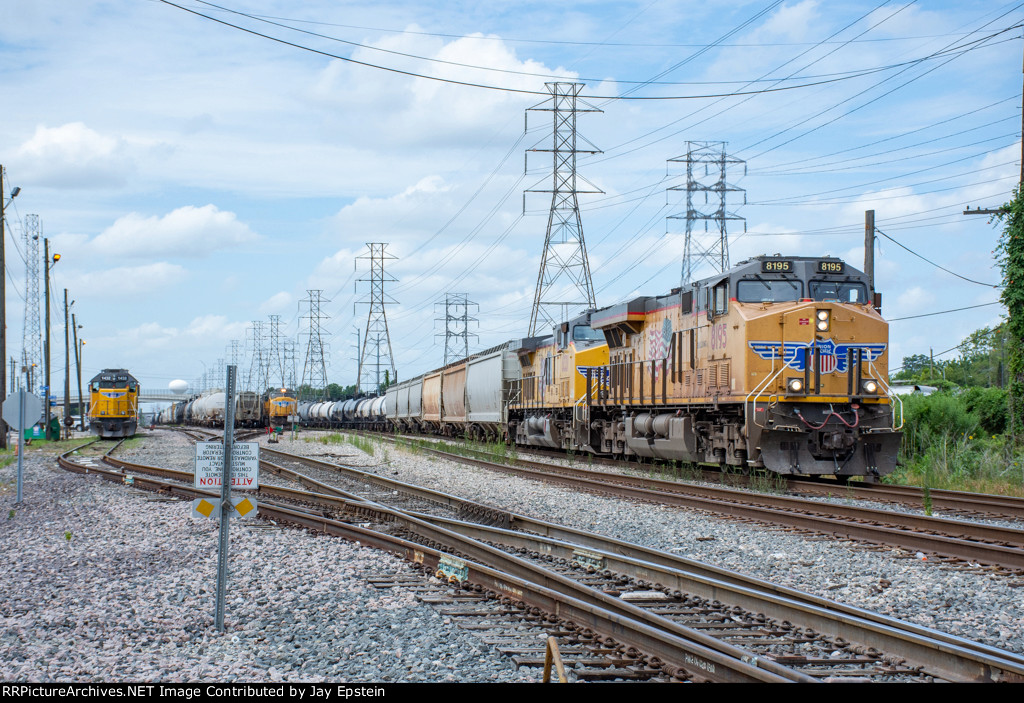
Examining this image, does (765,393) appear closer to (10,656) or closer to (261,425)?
(10,656)

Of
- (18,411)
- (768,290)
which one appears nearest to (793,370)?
(768,290)

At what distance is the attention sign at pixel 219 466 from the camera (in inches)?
283

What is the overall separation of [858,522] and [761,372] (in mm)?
4364

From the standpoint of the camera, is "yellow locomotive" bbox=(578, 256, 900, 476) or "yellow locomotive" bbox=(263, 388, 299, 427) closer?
→ "yellow locomotive" bbox=(578, 256, 900, 476)

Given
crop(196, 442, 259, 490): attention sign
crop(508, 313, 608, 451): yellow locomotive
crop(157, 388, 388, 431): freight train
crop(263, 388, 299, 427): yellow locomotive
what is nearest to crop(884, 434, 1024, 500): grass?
crop(508, 313, 608, 451): yellow locomotive

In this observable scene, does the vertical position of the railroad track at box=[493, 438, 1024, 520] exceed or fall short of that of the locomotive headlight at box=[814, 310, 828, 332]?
it falls short

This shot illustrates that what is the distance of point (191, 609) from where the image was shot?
697 cm

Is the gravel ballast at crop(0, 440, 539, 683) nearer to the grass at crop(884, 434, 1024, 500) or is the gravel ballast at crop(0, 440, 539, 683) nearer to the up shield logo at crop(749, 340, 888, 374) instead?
the up shield logo at crop(749, 340, 888, 374)

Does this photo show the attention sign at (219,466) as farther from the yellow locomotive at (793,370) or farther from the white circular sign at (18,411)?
the white circular sign at (18,411)

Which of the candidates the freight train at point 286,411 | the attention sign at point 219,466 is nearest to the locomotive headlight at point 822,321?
the attention sign at point 219,466

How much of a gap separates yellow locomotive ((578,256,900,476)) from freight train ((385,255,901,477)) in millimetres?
17

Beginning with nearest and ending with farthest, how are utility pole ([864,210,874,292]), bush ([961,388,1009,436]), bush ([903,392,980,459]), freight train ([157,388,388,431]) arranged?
1. bush ([903,392,980,459])
2. utility pole ([864,210,874,292])
3. bush ([961,388,1009,436])
4. freight train ([157,388,388,431])

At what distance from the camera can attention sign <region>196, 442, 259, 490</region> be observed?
7.19 m

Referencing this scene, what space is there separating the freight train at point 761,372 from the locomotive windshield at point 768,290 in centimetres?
2
